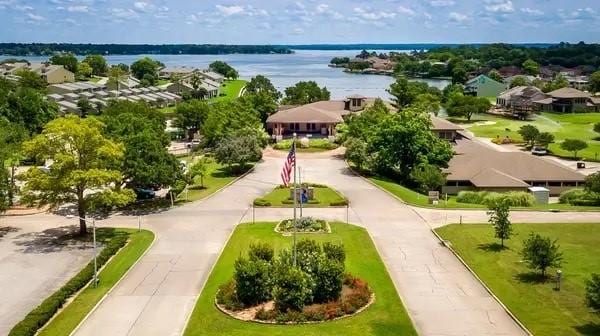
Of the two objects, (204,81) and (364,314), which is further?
(204,81)

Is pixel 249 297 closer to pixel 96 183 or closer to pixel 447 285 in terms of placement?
pixel 447 285

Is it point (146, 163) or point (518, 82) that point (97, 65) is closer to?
point (518, 82)

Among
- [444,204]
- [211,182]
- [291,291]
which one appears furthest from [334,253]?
[211,182]

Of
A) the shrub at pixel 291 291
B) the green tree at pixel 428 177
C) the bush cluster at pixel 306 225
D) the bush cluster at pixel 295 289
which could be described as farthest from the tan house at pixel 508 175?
the shrub at pixel 291 291

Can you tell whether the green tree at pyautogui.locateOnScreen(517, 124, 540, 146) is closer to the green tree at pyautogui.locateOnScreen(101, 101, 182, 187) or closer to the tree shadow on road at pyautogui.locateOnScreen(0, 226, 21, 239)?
the green tree at pyautogui.locateOnScreen(101, 101, 182, 187)

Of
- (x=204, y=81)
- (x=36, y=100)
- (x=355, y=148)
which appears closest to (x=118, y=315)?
(x=355, y=148)

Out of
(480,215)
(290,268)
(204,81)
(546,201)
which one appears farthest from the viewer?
(204,81)

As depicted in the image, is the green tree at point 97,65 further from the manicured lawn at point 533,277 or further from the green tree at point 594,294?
the green tree at point 594,294
